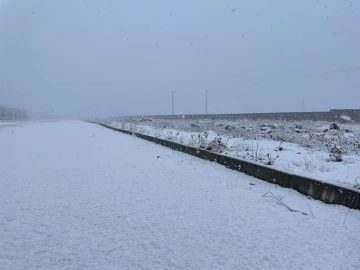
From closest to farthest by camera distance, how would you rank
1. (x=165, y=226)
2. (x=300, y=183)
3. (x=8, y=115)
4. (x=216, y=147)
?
(x=165, y=226) → (x=300, y=183) → (x=216, y=147) → (x=8, y=115)

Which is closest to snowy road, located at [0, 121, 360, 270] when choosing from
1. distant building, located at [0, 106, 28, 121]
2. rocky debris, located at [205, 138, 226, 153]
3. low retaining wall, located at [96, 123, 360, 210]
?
low retaining wall, located at [96, 123, 360, 210]

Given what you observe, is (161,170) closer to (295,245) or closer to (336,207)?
(336,207)

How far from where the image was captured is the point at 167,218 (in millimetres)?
3906

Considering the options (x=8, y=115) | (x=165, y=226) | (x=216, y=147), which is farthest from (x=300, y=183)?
(x=8, y=115)

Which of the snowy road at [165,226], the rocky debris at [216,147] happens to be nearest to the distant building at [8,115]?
the rocky debris at [216,147]

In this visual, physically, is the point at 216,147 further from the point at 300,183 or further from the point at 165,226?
the point at 165,226

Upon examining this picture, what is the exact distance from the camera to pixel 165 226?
364 centimetres

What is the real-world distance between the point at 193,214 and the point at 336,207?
1.86 m

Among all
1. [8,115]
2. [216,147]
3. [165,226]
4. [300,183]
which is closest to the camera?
[165,226]

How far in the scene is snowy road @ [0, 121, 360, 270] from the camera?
2.83 m

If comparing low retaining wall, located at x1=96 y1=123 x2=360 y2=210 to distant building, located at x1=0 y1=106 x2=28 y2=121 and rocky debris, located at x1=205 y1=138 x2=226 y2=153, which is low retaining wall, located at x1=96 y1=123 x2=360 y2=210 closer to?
rocky debris, located at x1=205 y1=138 x2=226 y2=153

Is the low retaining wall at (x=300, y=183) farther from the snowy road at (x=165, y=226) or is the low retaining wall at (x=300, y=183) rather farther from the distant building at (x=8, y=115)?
the distant building at (x=8, y=115)

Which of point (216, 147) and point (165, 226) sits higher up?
point (216, 147)

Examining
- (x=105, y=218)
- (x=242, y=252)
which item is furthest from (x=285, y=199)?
(x=105, y=218)
